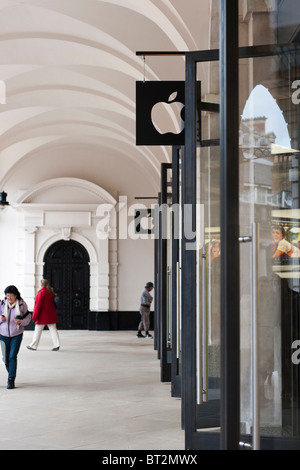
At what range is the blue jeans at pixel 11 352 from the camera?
32.2ft

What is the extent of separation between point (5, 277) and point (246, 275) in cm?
2014

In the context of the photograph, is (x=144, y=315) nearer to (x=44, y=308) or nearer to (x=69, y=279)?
(x=44, y=308)

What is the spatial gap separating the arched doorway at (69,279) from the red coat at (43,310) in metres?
7.68

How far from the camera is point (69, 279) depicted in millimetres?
23406

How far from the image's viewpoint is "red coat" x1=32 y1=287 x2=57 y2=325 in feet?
50.8

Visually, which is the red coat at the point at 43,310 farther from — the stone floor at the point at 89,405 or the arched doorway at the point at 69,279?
the arched doorway at the point at 69,279

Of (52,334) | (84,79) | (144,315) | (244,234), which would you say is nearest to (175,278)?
(244,234)

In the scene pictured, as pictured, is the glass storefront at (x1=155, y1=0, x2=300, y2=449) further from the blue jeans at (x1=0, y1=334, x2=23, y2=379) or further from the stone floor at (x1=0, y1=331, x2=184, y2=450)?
the blue jeans at (x1=0, y1=334, x2=23, y2=379)

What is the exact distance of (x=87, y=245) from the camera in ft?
76.1

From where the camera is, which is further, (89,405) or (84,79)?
(84,79)

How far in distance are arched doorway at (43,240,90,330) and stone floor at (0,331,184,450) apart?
8.13 metres

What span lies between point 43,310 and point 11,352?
566cm
